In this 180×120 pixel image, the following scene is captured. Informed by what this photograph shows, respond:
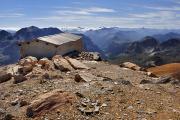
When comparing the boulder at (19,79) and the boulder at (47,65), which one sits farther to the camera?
the boulder at (47,65)

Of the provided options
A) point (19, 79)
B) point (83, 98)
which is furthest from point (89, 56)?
point (83, 98)

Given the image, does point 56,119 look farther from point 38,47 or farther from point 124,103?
point 38,47

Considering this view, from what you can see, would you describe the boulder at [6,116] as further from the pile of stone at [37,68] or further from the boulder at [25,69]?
the boulder at [25,69]

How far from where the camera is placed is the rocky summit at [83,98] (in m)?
21.9

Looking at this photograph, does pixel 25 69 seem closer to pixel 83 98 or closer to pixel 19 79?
pixel 19 79

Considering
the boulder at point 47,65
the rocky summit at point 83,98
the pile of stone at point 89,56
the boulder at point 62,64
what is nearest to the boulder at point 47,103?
the rocky summit at point 83,98

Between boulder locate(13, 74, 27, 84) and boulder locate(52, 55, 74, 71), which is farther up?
boulder locate(52, 55, 74, 71)

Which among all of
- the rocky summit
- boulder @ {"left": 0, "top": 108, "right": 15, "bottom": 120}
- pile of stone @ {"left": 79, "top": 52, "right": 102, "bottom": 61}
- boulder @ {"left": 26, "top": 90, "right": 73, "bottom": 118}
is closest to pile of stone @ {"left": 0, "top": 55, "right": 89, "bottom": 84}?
the rocky summit

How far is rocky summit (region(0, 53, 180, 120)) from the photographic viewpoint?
2189 cm

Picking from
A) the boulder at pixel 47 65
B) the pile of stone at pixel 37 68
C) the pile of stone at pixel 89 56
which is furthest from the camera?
the pile of stone at pixel 89 56

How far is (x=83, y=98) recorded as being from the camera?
23.6 meters

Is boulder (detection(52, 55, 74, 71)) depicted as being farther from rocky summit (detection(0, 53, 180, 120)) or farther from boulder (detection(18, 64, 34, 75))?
rocky summit (detection(0, 53, 180, 120))

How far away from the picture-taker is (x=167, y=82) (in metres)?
30.9

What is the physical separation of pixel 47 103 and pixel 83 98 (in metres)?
2.24
